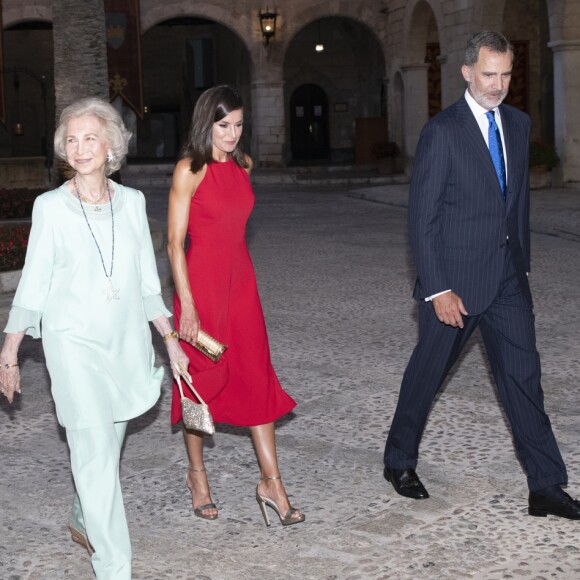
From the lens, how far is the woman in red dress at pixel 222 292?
436cm

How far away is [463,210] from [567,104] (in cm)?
1700

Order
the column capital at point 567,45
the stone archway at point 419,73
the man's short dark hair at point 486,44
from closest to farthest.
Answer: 1. the man's short dark hair at point 486,44
2. the column capital at point 567,45
3. the stone archway at point 419,73

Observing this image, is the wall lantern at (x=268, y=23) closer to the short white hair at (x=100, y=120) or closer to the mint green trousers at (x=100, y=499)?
the short white hair at (x=100, y=120)

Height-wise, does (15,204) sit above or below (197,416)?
above

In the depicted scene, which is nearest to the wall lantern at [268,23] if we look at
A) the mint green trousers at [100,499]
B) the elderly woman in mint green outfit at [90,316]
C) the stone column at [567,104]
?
the stone column at [567,104]

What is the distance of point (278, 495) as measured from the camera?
4.41 m

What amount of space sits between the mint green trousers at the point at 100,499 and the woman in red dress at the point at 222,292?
0.82 m

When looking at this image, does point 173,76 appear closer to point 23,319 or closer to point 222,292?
point 222,292

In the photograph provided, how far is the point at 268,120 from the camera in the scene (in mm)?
29750

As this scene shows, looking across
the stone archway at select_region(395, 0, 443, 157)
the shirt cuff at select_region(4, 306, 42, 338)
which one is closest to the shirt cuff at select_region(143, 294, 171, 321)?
the shirt cuff at select_region(4, 306, 42, 338)

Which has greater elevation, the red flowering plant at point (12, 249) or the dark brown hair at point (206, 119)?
the dark brown hair at point (206, 119)

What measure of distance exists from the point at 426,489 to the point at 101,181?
1.88m

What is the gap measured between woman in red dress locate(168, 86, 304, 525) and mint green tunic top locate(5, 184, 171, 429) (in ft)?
2.15

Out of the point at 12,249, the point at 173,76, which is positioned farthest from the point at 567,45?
the point at 173,76
